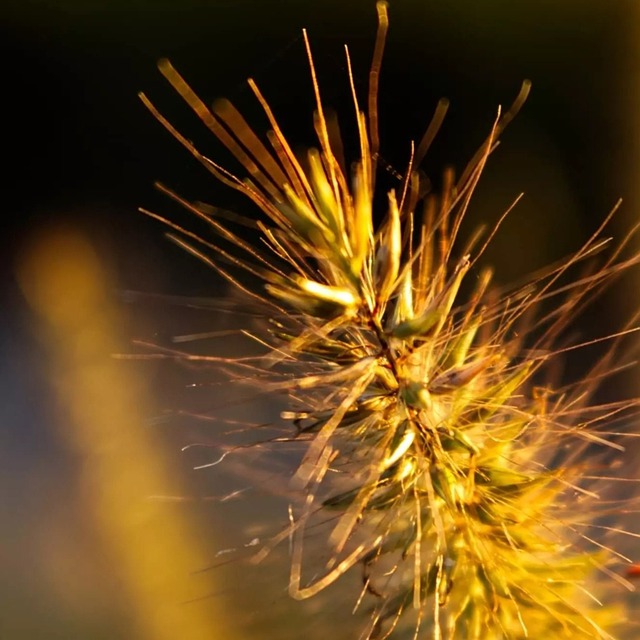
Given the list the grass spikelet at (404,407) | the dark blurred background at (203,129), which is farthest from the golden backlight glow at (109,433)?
the grass spikelet at (404,407)

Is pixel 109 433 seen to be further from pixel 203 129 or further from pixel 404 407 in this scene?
pixel 404 407

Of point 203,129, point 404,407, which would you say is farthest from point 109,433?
point 404,407

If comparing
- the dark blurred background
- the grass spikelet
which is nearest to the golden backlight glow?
the dark blurred background

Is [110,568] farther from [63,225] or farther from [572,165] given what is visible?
[572,165]

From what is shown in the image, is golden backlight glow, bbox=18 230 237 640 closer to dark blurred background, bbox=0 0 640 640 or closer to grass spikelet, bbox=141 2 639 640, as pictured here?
dark blurred background, bbox=0 0 640 640

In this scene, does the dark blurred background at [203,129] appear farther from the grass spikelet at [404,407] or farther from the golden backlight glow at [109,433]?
the grass spikelet at [404,407]

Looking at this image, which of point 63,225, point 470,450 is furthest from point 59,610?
point 470,450
